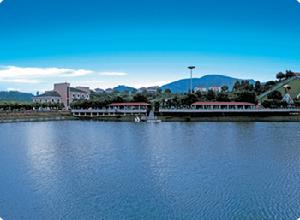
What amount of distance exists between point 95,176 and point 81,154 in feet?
15.4

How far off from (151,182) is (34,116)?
36.4 metres

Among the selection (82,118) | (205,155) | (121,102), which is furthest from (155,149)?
(121,102)

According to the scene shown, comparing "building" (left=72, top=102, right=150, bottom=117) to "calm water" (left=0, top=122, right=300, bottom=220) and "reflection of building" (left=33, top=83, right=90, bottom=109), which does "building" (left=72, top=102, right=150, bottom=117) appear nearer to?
"reflection of building" (left=33, top=83, right=90, bottom=109)

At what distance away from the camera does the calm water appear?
7.97 metres

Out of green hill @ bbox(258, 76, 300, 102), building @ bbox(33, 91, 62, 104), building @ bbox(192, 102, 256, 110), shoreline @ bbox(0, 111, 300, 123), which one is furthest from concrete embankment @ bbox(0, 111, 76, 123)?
green hill @ bbox(258, 76, 300, 102)

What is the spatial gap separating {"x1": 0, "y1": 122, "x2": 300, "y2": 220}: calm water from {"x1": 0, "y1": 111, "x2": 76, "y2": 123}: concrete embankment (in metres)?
25.1

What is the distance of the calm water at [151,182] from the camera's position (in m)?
7.97

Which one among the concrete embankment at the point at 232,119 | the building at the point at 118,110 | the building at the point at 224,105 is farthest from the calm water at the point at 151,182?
the building at the point at 224,105

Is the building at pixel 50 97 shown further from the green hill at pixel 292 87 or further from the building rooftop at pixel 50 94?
the green hill at pixel 292 87

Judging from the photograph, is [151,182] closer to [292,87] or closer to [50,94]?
[292,87]

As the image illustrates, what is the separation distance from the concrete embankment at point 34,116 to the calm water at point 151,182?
986 inches

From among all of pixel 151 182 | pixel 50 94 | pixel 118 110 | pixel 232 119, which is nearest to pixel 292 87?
pixel 232 119

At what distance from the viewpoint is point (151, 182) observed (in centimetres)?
1027

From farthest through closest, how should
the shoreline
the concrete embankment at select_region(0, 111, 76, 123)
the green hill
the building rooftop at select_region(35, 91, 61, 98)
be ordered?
the building rooftop at select_region(35, 91, 61, 98)
the green hill
the concrete embankment at select_region(0, 111, 76, 123)
the shoreline
